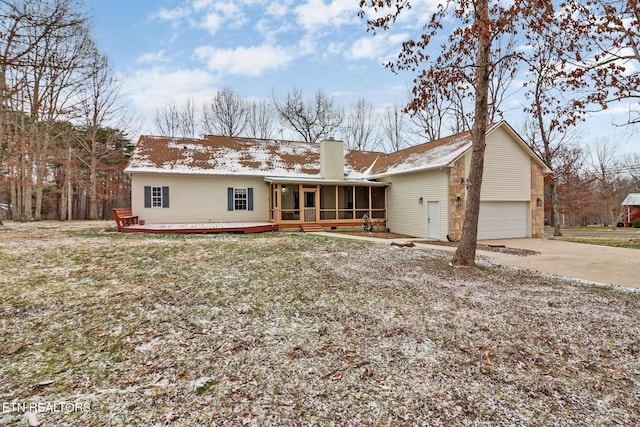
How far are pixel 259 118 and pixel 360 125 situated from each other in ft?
32.5

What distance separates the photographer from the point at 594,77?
822 cm

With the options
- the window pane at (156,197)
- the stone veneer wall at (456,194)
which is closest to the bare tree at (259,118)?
the window pane at (156,197)

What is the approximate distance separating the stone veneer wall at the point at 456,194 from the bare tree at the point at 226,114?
72.4 ft

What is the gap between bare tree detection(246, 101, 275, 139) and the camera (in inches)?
1204

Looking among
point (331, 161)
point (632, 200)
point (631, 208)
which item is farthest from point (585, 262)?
point (631, 208)

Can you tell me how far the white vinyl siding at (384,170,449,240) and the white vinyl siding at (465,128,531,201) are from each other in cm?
190

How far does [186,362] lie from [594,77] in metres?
11.0

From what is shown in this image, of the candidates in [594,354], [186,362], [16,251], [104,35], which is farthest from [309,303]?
[104,35]

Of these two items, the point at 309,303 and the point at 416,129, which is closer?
the point at 309,303

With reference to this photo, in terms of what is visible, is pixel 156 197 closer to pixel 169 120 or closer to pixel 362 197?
pixel 362 197

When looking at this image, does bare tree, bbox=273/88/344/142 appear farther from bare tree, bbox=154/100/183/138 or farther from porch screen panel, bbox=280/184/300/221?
porch screen panel, bbox=280/184/300/221

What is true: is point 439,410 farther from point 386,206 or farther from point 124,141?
point 124,141

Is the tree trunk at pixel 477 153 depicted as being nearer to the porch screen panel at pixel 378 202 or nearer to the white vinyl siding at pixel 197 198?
the porch screen panel at pixel 378 202

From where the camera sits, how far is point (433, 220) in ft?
46.9
